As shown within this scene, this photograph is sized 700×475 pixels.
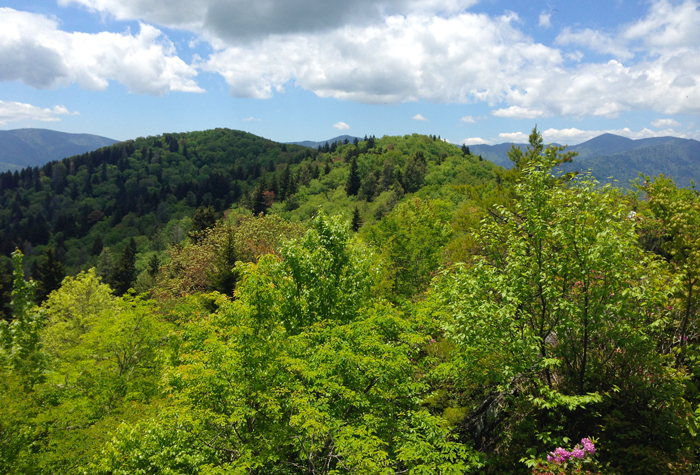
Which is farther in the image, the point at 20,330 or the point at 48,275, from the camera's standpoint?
the point at 48,275

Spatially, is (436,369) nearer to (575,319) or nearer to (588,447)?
(575,319)

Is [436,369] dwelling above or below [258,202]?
below

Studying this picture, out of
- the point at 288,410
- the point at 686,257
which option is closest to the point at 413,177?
the point at 686,257

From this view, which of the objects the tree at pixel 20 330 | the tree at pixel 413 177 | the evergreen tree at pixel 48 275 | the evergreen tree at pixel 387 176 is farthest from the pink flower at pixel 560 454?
the evergreen tree at pixel 387 176

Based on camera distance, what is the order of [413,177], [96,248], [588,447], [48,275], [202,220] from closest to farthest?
1. [588,447]
2. [48,275]
3. [202,220]
4. [413,177]
5. [96,248]

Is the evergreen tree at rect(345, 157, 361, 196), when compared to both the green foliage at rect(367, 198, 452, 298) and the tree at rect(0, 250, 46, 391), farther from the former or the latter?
the tree at rect(0, 250, 46, 391)

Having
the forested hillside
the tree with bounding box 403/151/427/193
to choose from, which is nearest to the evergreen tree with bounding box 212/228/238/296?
the forested hillside

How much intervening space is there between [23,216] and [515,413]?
18861 centimetres

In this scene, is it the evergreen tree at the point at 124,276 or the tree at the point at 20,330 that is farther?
the evergreen tree at the point at 124,276

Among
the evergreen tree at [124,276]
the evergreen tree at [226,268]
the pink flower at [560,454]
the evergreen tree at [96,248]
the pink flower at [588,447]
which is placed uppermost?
the pink flower at [588,447]

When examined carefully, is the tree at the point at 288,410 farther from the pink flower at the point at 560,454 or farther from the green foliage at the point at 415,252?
the green foliage at the point at 415,252

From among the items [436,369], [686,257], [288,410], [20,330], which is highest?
[686,257]

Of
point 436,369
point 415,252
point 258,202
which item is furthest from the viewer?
point 258,202

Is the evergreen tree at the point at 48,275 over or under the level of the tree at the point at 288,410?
under
